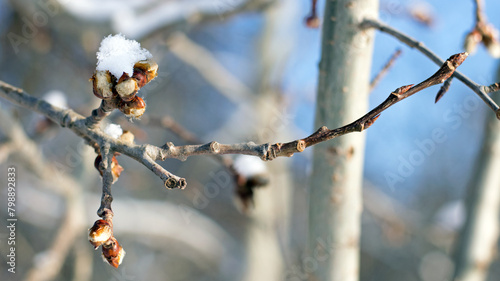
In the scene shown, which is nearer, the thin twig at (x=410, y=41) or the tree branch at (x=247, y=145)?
the tree branch at (x=247, y=145)

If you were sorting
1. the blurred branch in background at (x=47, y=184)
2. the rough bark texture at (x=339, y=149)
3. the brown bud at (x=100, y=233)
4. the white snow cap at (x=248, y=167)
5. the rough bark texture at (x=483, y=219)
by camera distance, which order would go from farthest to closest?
1. the rough bark texture at (x=483, y=219)
2. the blurred branch in background at (x=47, y=184)
3. the white snow cap at (x=248, y=167)
4. the rough bark texture at (x=339, y=149)
5. the brown bud at (x=100, y=233)

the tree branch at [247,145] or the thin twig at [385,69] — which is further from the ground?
the thin twig at [385,69]

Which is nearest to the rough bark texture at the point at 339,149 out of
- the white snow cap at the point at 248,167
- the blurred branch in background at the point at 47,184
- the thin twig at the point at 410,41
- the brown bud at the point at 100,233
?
the thin twig at the point at 410,41

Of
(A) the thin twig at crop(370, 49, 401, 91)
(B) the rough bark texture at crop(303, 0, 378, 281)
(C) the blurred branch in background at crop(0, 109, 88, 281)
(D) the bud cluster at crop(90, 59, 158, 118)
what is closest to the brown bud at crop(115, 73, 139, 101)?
(D) the bud cluster at crop(90, 59, 158, 118)

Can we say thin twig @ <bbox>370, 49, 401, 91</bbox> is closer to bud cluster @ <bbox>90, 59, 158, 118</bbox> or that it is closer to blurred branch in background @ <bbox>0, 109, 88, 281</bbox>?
bud cluster @ <bbox>90, 59, 158, 118</bbox>

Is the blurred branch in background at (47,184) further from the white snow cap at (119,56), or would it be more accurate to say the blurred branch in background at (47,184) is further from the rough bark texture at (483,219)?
the rough bark texture at (483,219)

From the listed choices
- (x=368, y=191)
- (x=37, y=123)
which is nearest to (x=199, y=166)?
(x=368, y=191)

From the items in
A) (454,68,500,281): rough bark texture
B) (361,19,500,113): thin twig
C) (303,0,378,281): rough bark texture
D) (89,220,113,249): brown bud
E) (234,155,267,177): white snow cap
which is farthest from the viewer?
(454,68,500,281): rough bark texture

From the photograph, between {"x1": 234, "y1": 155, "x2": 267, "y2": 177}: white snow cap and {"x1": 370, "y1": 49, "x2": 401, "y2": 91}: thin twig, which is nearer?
{"x1": 370, "y1": 49, "x2": 401, "y2": 91}: thin twig
